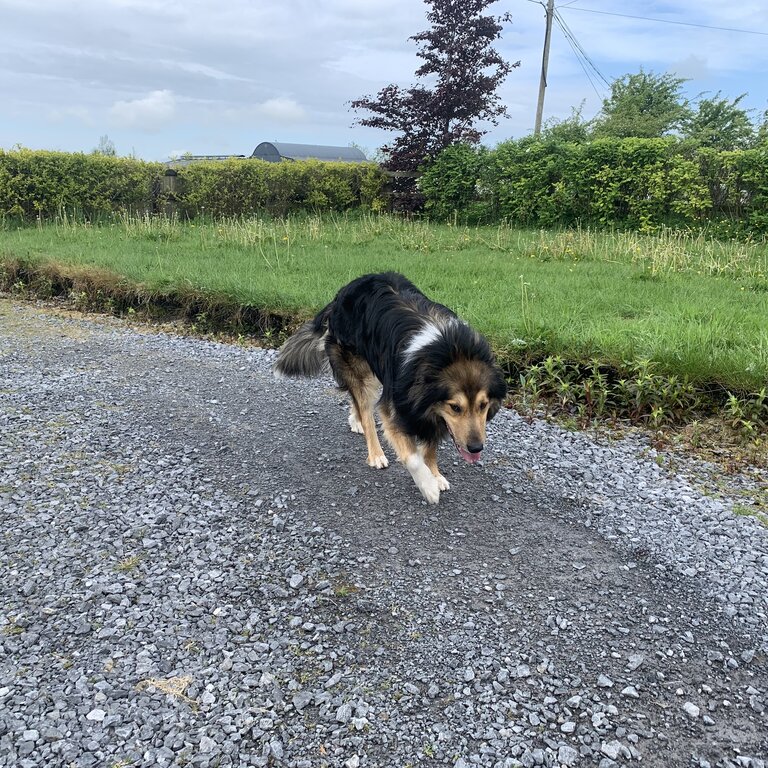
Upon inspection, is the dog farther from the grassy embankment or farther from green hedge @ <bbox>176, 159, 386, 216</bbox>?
green hedge @ <bbox>176, 159, 386, 216</bbox>

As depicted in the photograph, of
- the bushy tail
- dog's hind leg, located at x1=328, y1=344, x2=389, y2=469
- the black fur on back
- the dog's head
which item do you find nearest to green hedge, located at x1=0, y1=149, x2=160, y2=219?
the bushy tail

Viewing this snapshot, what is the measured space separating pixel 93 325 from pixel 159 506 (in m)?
5.34

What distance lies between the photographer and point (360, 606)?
294cm

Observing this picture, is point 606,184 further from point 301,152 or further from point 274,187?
point 301,152

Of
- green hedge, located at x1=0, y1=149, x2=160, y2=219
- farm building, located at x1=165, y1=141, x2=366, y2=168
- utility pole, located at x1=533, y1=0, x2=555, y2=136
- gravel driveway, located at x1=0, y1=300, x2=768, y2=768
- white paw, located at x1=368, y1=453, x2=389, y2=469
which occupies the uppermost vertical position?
utility pole, located at x1=533, y1=0, x2=555, y2=136

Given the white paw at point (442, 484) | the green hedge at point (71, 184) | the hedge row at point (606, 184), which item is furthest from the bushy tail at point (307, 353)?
the green hedge at point (71, 184)

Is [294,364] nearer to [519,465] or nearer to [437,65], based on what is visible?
[519,465]

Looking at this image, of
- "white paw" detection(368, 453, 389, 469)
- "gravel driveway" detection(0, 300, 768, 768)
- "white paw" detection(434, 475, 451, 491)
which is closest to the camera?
"gravel driveway" detection(0, 300, 768, 768)

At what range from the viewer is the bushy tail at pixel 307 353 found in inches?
197

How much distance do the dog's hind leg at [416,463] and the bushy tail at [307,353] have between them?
4.38 ft

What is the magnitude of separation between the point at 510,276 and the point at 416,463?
18.3 feet

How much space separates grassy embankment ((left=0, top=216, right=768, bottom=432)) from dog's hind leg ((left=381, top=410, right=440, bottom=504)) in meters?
1.84

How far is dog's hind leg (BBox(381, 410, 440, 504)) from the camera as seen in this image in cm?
381

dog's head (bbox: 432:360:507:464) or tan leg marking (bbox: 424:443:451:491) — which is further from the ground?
dog's head (bbox: 432:360:507:464)
